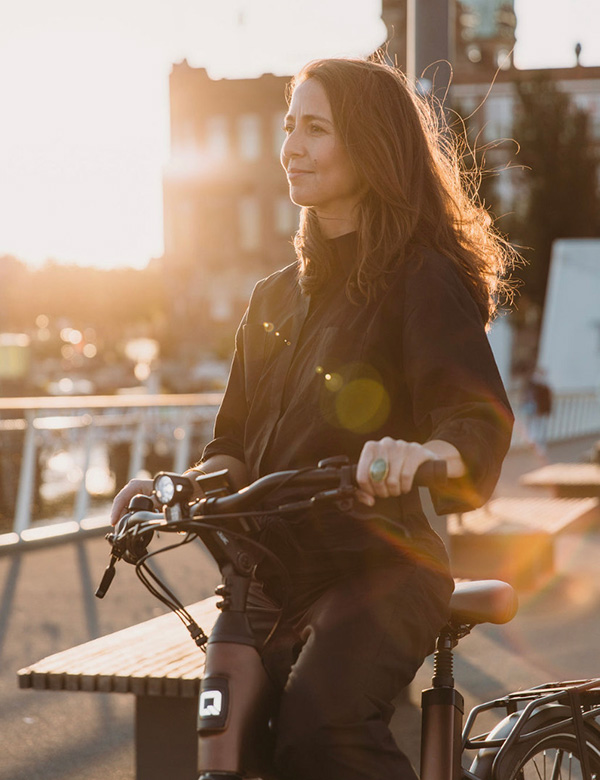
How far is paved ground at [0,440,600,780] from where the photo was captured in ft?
15.9

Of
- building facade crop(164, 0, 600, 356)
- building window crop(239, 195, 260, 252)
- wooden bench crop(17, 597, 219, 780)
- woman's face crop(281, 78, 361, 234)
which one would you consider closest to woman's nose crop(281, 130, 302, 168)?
woman's face crop(281, 78, 361, 234)

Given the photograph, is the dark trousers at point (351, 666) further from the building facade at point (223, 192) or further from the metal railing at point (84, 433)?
the building facade at point (223, 192)

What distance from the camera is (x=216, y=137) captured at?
6581 cm

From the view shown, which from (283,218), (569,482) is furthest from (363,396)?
(283,218)

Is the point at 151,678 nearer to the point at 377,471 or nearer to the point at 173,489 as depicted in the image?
the point at 173,489

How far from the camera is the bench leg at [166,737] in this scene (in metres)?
3.89

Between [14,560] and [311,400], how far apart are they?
24.1ft

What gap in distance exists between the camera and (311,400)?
2469mm

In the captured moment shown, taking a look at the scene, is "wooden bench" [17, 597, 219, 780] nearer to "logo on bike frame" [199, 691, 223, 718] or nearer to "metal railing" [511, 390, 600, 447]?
"logo on bike frame" [199, 691, 223, 718]

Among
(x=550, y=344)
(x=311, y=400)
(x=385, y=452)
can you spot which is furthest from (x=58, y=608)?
(x=550, y=344)

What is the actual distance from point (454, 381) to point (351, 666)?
539 millimetres

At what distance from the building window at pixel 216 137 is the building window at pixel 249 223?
2693mm

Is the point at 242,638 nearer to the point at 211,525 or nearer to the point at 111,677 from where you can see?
the point at 211,525

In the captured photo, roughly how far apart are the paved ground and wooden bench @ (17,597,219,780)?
0.67m
